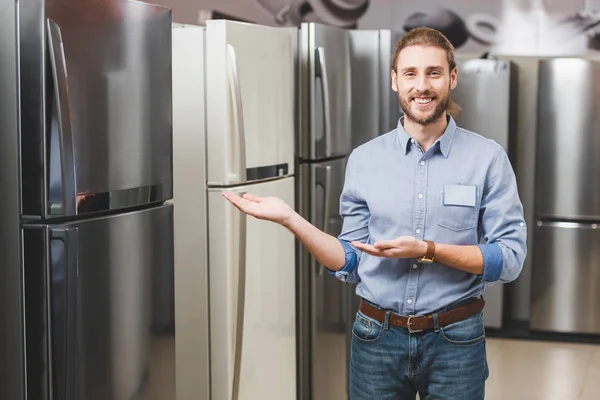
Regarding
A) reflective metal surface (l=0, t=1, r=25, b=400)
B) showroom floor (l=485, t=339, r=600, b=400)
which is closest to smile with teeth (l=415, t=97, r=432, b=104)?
reflective metal surface (l=0, t=1, r=25, b=400)

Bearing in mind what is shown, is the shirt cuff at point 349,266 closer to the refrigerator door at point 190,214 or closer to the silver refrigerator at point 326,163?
the refrigerator door at point 190,214

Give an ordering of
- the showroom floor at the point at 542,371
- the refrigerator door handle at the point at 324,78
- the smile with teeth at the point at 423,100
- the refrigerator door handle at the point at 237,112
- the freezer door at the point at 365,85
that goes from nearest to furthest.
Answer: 1. the smile with teeth at the point at 423,100
2. the refrigerator door handle at the point at 237,112
3. the refrigerator door handle at the point at 324,78
4. the freezer door at the point at 365,85
5. the showroom floor at the point at 542,371

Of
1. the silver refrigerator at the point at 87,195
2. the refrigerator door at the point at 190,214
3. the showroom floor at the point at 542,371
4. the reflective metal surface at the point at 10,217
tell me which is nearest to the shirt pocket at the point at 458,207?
the silver refrigerator at the point at 87,195

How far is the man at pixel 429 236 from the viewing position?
82.8 inches

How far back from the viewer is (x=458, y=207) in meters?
2.13

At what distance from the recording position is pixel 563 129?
5.63 meters

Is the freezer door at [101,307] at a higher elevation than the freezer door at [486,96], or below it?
below

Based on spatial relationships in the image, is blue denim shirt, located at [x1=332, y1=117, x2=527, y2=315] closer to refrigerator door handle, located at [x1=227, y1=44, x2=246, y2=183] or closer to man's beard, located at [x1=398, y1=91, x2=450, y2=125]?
man's beard, located at [x1=398, y1=91, x2=450, y2=125]

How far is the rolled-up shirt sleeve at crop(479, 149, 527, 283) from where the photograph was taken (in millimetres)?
2070

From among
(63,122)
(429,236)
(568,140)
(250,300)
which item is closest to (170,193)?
(63,122)

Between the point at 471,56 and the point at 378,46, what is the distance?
1.93m

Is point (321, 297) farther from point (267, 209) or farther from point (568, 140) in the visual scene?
point (568, 140)

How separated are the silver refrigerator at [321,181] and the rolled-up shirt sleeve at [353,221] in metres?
1.46

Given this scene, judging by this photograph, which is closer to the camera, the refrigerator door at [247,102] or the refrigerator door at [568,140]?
the refrigerator door at [247,102]
